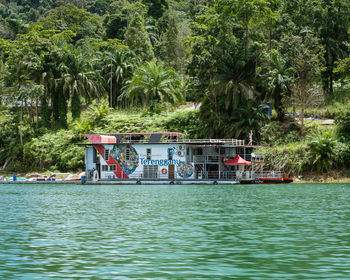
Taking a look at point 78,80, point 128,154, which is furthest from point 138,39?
point 128,154

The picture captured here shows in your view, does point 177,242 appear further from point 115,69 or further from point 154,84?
point 115,69

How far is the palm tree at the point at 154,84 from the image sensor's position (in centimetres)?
6688

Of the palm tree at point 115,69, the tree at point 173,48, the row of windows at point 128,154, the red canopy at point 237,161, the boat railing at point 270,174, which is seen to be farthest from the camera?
the tree at point 173,48

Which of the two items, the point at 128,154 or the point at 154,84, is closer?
the point at 128,154

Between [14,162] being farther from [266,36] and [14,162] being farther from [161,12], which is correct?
[161,12]

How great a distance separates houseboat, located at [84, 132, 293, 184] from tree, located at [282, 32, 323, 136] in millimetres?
8083

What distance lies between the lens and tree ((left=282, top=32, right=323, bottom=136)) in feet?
186

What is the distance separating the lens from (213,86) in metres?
58.1

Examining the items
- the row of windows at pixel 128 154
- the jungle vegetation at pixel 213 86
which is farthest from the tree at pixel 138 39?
the row of windows at pixel 128 154

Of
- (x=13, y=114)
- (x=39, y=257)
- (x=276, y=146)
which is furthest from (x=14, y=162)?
(x=39, y=257)

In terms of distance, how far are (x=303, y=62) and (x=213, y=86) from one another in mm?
10392

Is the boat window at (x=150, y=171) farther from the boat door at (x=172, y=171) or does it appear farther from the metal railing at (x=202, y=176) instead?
the boat door at (x=172, y=171)

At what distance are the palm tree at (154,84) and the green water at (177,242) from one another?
134 feet

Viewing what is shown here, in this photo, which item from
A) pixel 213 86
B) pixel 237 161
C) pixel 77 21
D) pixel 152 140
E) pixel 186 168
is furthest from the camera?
pixel 77 21
